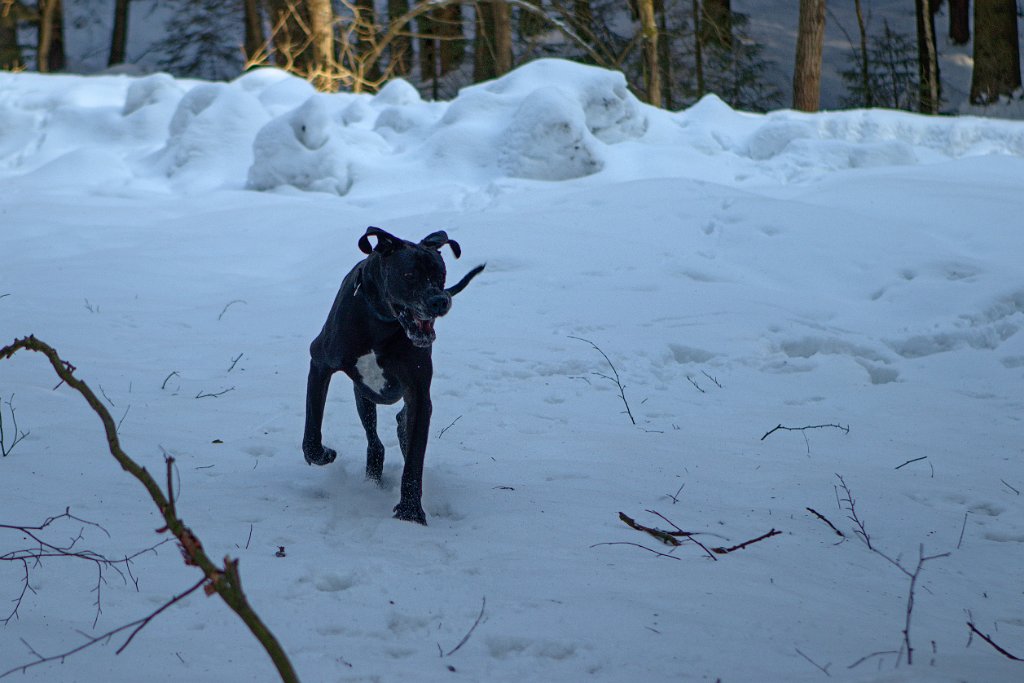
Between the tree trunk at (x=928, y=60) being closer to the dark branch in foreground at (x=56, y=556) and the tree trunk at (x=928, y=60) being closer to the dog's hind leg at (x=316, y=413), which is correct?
the dog's hind leg at (x=316, y=413)

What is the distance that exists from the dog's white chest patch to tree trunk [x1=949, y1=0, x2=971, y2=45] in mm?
20980

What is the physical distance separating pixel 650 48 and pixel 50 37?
13.1 meters

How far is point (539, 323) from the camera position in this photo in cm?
661

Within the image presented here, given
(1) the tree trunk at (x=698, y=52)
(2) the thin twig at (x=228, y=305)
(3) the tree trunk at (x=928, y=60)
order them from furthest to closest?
(1) the tree trunk at (x=698, y=52) → (3) the tree trunk at (x=928, y=60) → (2) the thin twig at (x=228, y=305)

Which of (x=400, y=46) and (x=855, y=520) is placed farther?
(x=400, y=46)

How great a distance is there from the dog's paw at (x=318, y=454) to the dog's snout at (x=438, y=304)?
3.12ft

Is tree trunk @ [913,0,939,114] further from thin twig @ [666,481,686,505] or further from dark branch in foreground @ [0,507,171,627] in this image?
dark branch in foreground @ [0,507,171,627]

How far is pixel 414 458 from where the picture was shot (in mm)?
3605

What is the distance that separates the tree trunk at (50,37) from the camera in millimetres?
19328

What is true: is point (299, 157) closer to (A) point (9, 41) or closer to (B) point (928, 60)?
(B) point (928, 60)

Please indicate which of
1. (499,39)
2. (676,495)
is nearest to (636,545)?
(676,495)

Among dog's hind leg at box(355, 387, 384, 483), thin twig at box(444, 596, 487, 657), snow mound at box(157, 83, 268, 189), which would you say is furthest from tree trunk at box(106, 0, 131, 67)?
thin twig at box(444, 596, 487, 657)

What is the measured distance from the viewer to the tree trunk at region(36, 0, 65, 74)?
19.3 meters

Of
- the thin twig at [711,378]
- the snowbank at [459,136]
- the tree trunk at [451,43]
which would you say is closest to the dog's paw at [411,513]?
the thin twig at [711,378]
